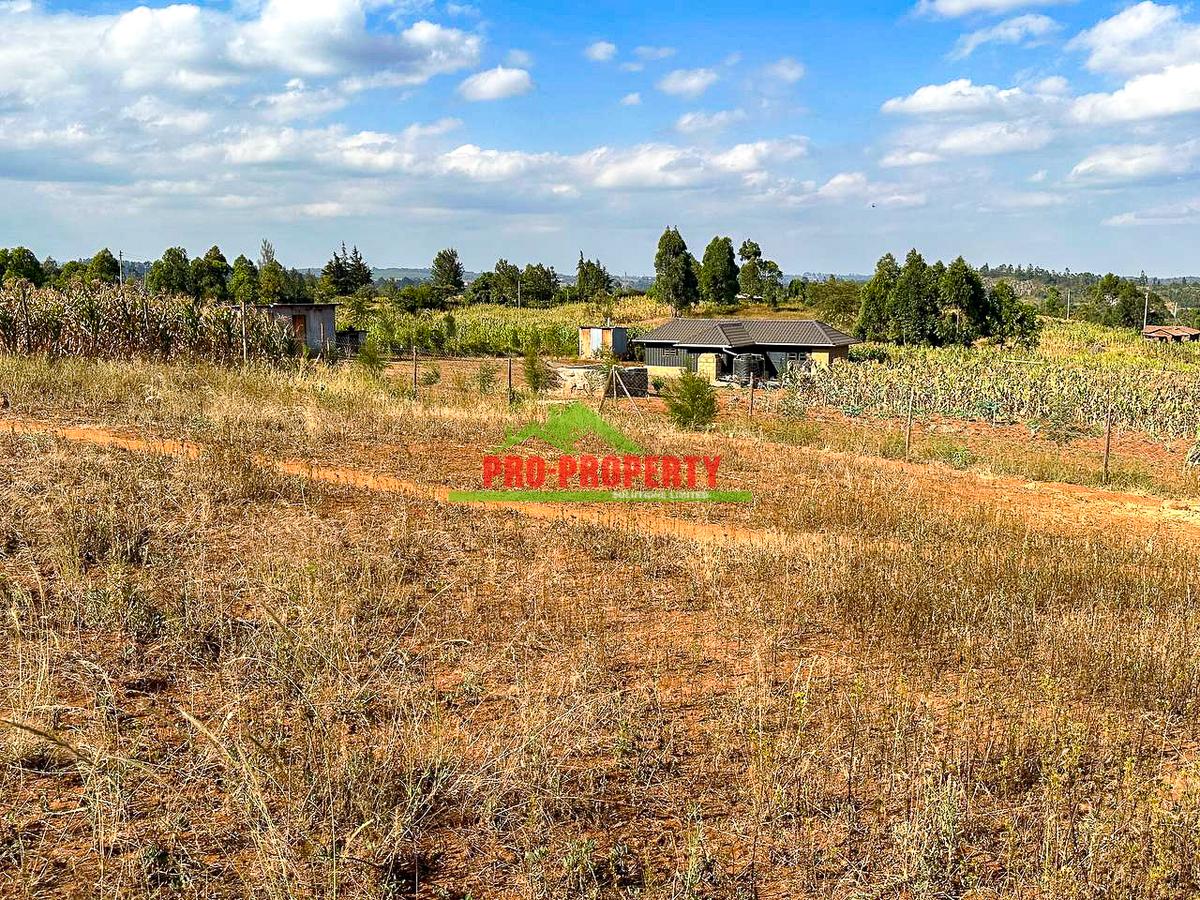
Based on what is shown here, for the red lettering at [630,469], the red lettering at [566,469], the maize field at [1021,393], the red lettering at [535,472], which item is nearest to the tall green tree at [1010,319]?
the maize field at [1021,393]

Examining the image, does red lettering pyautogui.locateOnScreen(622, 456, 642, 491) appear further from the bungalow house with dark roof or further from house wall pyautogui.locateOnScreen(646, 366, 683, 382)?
house wall pyautogui.locateOnScreen(646, 366, 683, 382)

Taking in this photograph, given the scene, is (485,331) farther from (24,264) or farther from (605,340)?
(24,264)

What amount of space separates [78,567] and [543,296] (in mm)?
61868

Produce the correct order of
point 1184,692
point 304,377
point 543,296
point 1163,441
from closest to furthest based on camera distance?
point 1184,692, point 304,377, point 1163,441, point 543,296

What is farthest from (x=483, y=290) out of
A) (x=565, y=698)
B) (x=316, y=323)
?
(x=565, y=698)

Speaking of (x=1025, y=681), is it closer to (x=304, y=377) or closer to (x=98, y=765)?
(x=98, y=765)

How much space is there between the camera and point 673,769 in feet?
13.4

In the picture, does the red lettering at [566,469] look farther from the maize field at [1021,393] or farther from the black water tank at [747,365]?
the black water tank at [747,365]

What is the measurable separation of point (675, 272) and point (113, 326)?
1712 inches

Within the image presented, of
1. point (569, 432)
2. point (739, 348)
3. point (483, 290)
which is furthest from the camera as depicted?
point (483, 290)

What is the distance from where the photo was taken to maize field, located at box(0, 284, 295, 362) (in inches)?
666

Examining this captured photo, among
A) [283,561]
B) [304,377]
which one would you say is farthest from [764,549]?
[304,377]

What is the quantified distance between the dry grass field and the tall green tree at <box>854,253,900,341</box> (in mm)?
38684

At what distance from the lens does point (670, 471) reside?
1180 centimetres
